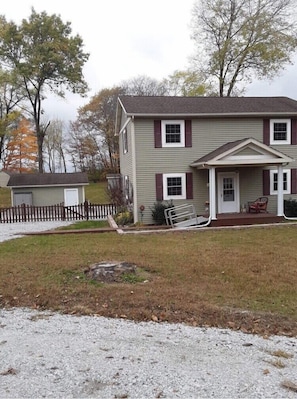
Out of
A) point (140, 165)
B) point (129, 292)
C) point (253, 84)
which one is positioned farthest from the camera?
point (253, 84)

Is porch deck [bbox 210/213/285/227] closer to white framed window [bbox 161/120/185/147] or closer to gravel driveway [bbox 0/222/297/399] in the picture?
white framed window [bbox 161/120/185/147]

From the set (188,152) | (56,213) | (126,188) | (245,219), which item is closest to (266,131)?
(188,152)

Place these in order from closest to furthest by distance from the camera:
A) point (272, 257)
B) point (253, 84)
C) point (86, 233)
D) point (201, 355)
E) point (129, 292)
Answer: point (201, 355), point (129, 292), point (272, 257), point (86, 233), point (253, 84)

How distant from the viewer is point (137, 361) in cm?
343

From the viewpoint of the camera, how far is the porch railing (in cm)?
1909

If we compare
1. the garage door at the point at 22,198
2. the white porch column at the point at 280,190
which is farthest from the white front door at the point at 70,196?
the white porch column at the point at 280,190

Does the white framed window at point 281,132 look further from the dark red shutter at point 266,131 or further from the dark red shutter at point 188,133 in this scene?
the dark red shutter at point 188,133

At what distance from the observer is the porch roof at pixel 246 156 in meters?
13.9

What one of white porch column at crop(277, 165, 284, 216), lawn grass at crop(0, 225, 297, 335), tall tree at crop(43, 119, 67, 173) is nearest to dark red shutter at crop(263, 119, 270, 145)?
white porch column at crop(277, 165, 284, 216)

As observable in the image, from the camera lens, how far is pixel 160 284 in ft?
19.7

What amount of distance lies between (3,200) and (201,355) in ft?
108

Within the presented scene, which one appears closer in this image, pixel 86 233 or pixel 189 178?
pixel 86 233

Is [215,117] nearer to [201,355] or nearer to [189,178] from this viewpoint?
[189,178]

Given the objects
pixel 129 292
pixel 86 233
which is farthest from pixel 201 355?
pixel 86 233
